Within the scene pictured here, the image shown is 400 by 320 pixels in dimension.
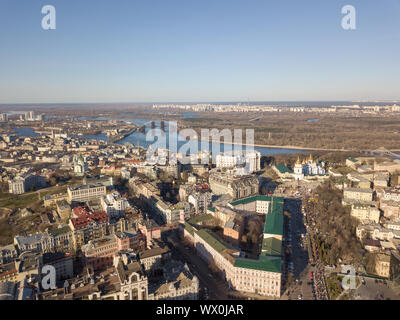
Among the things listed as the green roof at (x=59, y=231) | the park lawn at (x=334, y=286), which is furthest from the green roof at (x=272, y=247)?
the green roof at (x=59, y=231)

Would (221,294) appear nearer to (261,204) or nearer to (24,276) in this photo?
(24,276)

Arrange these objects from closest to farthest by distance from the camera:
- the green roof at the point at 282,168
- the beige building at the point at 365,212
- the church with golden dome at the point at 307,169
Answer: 1. the beige building at the point at 365,212
2. the church with golden dome at the point at 307,169
3. the green roof at the point at 282,168

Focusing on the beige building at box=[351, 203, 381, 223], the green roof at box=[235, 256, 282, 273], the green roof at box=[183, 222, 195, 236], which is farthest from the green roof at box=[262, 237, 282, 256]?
the beige building at box=[351, 203, 381, 223]

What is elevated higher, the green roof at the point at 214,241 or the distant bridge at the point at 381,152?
the distant bridge at the point at 381,152

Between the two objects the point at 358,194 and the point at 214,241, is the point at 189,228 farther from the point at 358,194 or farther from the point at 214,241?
the point at 358,194

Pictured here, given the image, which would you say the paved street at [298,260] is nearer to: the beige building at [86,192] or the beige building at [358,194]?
the beige building at [358,194]

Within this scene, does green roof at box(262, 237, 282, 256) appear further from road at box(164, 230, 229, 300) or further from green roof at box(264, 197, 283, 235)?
road at box(164, 230, 229, 300)
